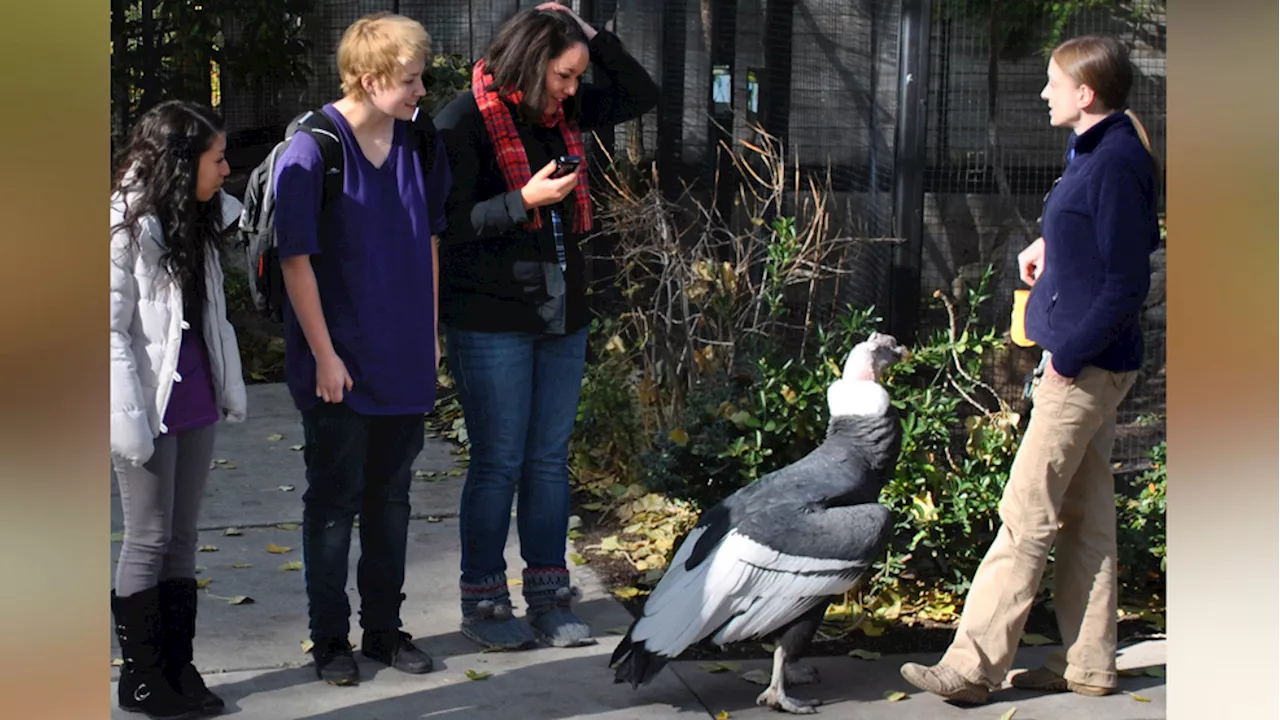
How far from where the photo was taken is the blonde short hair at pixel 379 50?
388cm

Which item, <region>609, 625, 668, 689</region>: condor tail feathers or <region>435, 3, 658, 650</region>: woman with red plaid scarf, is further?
<region>435, 3, 658, 650</region>: woman with red plaid scarf

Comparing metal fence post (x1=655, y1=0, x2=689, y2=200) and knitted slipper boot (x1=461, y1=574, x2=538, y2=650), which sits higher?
metal fence post (x1=655, y1=0, x2=689, y2=200)

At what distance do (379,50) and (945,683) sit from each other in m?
2.39

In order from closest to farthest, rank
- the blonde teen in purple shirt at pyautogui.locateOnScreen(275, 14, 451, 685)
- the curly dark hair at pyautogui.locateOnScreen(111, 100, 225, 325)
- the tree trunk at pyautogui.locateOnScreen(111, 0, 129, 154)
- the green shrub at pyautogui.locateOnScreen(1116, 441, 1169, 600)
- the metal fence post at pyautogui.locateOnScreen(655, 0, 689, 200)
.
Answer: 1. the curly dark hair at pyautogui.locateOnScreen(111, 100, 225, 325)
2. the blonde teen in purple shirt at pyautogui.locateOnScreen(275, 14, 451, 685)
3. the green shrub at pyautogui.locateOnScreen(1116, 441, 1169, 600)
4. the metal fence post at pyautogui.locateOnScreen(655, 0, 689, 200)
5. the tree trunk at pyautogui.locateOnScreen(111, 0, 129, 154)

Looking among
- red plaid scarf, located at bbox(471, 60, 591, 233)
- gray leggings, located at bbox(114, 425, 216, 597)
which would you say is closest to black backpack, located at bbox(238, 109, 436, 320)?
gray leggings, located at bbox(114, 425, 216, 597)

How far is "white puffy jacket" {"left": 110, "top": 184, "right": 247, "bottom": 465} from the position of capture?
3502 millimetres

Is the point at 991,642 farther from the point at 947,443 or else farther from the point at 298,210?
the point at 298,210

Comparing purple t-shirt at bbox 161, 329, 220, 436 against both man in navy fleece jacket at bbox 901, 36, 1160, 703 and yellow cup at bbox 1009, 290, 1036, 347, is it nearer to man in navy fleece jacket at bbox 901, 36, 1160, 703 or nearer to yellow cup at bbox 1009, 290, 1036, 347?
man in navy fleece jacket at bbox 901, 36, 1160, 703

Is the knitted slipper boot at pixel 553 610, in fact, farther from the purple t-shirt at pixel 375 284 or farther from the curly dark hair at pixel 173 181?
the curly dark hair at pixel 173 181

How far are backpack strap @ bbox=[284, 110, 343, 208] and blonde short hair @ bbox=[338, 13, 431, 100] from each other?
0.11 meters

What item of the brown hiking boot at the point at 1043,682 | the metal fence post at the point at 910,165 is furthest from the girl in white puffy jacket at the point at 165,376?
the metal fence post at the point at 910,165

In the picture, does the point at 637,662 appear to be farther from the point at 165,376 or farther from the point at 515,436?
the point at 165,376

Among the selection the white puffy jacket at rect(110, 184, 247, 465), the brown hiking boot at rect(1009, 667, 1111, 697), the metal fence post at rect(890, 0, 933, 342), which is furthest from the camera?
the metal fence post at rect(890, 0, 933, 342)
